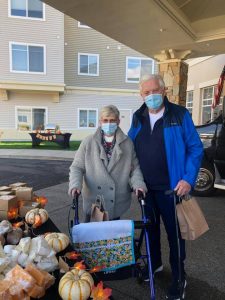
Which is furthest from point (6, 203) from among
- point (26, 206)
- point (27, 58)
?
point (27, 58)

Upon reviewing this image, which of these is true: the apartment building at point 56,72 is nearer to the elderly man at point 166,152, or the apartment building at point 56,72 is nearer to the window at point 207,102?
the window at point 207,102

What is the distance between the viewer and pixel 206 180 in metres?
6.61

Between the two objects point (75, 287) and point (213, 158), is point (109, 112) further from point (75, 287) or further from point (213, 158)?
point (213, 158)

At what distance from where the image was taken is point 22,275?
5.20 feet

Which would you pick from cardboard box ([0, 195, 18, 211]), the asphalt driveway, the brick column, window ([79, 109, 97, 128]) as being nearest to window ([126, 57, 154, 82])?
window ([79, 109, 97, 128])

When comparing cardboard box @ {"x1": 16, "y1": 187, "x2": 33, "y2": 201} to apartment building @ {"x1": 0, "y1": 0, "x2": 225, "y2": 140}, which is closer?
cardboard box @ {"x1": 16, "y1": 187, "x2": 33, "y2": 201}

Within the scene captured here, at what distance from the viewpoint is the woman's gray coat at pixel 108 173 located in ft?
8.65

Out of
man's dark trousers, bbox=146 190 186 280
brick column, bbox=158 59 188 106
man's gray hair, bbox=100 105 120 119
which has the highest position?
brick column, bbox=158 59 188 106

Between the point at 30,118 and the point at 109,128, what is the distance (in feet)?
62.2

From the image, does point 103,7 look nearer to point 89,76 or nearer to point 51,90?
point 51,90

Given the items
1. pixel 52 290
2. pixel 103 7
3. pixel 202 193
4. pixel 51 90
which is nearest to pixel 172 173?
pixel 52 290

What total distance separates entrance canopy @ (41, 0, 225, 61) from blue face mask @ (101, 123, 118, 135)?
10.2 feet

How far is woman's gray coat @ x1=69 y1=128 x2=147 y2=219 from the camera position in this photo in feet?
8.65

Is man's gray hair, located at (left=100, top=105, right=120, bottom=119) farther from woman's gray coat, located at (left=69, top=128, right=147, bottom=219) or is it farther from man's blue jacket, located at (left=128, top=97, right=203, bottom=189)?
man's blue jacket, located at (left=128, top=97, right=203, bottom=189)
